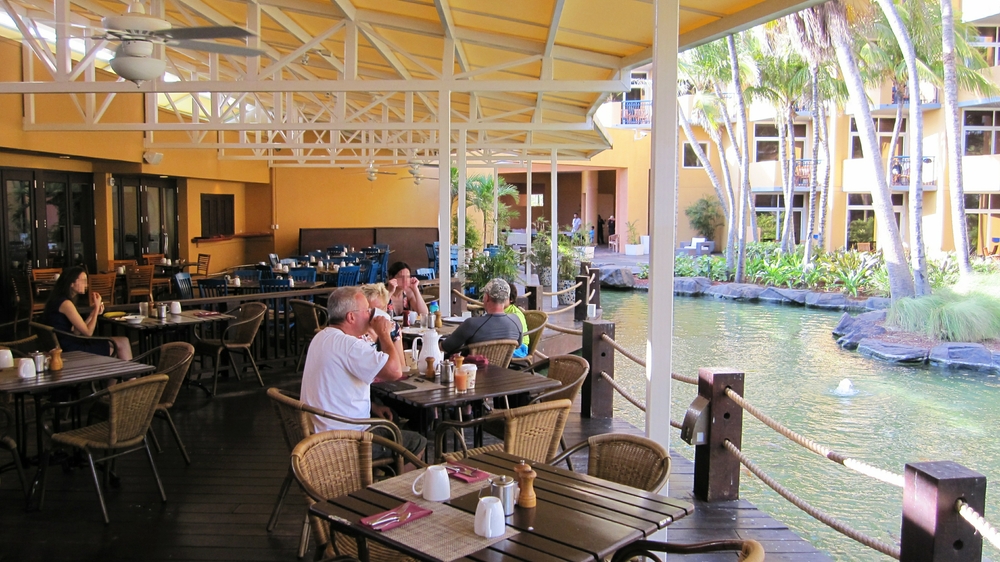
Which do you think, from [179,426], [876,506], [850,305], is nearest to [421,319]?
[179,426]

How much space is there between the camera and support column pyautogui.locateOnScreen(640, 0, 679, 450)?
3.83 meters

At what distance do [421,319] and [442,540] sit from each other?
4.51m

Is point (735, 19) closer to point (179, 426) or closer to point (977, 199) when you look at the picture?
point (179, 426)

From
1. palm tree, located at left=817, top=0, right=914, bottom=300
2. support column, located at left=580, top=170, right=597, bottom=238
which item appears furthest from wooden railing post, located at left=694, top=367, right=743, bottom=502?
support column, located at left=580, top=170, right=597, bottom=238

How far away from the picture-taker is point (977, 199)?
26.4 meters

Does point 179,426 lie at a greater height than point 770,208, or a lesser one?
lesser

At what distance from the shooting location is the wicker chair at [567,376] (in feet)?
15.6

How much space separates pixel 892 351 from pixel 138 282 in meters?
13.0

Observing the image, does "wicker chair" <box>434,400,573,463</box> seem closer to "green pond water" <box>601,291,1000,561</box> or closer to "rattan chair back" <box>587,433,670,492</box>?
"rattan chair back" <box>587,433,670,492</box>

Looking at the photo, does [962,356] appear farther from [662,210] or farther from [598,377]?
[662,210]

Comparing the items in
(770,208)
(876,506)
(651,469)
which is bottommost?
(876,506)

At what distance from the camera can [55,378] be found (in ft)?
15.5

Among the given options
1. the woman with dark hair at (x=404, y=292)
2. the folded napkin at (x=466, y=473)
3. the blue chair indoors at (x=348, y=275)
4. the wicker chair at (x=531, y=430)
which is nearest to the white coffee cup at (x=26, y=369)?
the wicker chair at (x=531, y=430)

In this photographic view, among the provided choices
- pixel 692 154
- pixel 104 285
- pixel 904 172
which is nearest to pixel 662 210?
pixel 104 285
